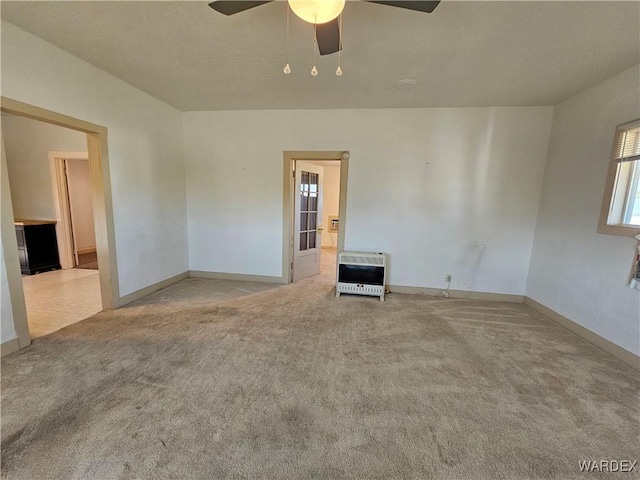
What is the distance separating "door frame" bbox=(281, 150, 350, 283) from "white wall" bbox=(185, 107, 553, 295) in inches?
3.4

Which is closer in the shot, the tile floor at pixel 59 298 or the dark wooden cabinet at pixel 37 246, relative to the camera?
the tile floor at pixel 59 298

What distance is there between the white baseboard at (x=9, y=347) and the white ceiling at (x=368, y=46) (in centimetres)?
262

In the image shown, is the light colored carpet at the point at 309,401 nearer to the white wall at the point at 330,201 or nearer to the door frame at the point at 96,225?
the door frame at the point at 96,225

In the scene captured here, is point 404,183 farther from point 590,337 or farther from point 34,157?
point 34,157

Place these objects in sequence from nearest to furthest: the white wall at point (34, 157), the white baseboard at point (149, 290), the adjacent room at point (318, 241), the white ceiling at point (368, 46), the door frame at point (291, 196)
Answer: the adjacent room at point (318, 241) < the white ceiling at point (368, 46) < the white baseboard at point (149, 290) < the door frame at point (291, 196) < the white wall at point (34, 157)

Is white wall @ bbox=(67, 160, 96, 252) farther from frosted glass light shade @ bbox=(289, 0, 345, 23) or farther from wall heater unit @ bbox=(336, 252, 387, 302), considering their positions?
frosted glass light shade @ bbox=(289, 0, 345, 23)

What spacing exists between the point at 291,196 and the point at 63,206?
4289 mm

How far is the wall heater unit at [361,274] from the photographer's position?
3793 mm

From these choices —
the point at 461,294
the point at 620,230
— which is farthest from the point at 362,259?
the point at 620,230

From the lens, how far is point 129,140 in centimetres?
332

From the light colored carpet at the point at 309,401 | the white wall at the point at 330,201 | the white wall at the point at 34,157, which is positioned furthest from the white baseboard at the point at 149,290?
the white wall at the point at 330,201

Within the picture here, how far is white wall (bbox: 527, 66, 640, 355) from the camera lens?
2.49m

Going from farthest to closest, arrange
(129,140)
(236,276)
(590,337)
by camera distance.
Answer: (236,276), (129,140), (590,337)

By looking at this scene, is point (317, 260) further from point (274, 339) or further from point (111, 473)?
point (111, 473)
